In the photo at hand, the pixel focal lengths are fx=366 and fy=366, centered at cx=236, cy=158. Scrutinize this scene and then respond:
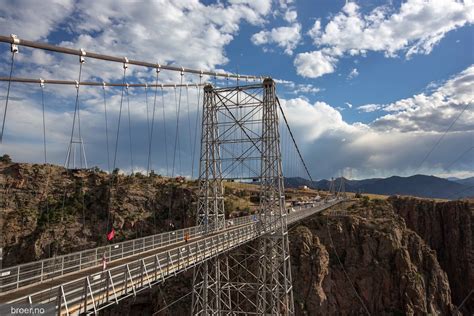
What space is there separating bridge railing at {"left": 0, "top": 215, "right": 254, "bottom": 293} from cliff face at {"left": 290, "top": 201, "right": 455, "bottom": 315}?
1411cm

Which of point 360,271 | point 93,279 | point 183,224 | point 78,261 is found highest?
point 93,279

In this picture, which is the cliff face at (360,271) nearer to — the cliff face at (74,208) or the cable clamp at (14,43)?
the cliff face at (74,208)

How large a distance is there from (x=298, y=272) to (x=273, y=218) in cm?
1842

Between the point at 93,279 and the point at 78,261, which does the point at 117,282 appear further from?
the point at 78,261

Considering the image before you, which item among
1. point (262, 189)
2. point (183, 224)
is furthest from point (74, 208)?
point (262, 189)

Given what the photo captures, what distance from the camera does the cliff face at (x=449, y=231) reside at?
63150 millimetres

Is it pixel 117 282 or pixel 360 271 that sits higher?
pixel 117 282

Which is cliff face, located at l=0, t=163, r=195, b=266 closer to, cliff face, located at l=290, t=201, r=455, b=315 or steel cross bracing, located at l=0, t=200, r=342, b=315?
cliff face, located at l=290, t=201, r=455, b=315

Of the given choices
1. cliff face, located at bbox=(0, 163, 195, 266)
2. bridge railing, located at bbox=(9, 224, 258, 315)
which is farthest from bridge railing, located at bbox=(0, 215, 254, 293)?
cliff face, located at bbox=(0, 163, 195, 266)

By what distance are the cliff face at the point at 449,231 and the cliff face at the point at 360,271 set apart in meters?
14.8

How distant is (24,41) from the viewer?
10.8 meters

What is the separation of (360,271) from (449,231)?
3144cm

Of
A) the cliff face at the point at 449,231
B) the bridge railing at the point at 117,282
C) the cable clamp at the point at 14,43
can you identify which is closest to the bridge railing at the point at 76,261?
the bridge railing at the point at 117,282

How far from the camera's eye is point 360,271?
1826 inches
